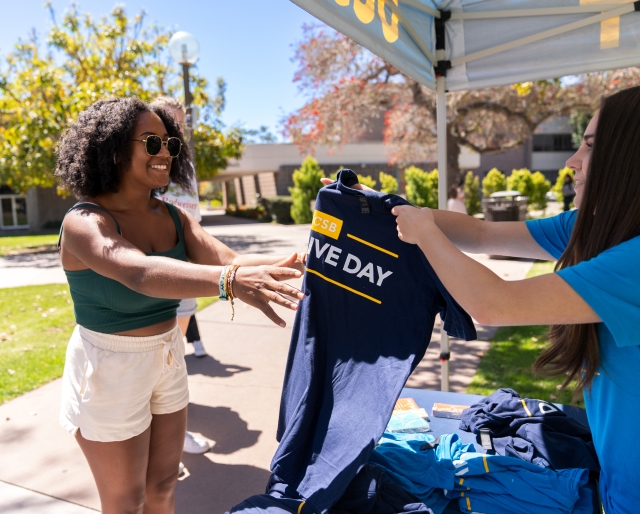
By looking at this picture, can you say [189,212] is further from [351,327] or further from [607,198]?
[607,198]

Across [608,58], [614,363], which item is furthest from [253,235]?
[614,363]

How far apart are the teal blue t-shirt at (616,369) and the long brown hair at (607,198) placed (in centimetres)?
5

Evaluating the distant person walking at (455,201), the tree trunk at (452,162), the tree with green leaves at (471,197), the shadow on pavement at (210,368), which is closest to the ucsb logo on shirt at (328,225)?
the shadow on pavement at (210,368)

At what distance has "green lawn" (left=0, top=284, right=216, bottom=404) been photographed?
5.17 metres

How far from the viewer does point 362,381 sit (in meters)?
1.78

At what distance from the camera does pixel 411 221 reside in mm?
1618

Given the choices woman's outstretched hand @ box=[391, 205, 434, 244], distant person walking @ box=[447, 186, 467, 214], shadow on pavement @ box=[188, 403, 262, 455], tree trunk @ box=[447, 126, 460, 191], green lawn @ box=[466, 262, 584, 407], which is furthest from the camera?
tree trunk @ box=[447, 126, 460, 191]

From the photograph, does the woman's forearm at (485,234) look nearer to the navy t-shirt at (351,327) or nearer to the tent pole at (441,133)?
the navy t-shirt at (351,327)

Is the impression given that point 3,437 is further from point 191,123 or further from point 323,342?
point 191,123

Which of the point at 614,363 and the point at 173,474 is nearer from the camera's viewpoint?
the point at 614,363

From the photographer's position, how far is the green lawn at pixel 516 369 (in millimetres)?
4465

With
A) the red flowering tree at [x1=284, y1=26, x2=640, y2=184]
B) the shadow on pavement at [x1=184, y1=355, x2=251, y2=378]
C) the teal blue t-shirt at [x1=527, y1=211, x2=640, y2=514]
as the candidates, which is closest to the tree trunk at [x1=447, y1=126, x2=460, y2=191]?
the red flowering tree at [x1=284, y1=26, x2=640, y2=184]

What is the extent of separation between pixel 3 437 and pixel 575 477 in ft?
13.5

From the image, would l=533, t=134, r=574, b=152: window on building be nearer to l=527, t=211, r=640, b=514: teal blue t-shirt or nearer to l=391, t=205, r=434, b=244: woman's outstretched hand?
l=391, t=205, r=434, b=244: woman's outstretched hand
